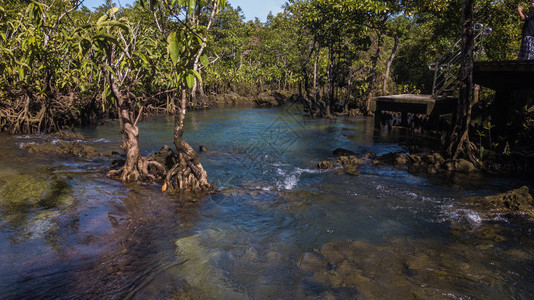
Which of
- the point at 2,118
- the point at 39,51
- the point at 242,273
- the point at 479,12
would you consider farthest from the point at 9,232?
the point at 479,12

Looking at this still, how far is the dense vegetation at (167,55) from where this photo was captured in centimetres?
742

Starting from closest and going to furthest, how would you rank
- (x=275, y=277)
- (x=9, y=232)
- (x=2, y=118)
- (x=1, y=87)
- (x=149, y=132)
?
(x=275, y=277), (x=9, y=232), (x=1, y=87), (x=2, y=118), (x=149, y=132)

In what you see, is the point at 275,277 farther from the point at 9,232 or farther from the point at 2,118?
the point at 2,118

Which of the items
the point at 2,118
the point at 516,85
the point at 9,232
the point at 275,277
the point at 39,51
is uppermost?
the point at 39,51

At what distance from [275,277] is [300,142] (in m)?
11.3

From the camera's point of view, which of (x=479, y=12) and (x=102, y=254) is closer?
(x=102, y=254)

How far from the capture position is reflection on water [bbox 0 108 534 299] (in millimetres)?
4512

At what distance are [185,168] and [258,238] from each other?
110 inches

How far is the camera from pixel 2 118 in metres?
14.6

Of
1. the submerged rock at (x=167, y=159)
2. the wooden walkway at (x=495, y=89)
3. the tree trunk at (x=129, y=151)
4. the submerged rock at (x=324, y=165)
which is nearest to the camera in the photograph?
the tree trunk at (x=129, y=151)

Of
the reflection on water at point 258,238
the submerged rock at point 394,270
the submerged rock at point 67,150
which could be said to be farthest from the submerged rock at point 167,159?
the submerged rock at point 394,270

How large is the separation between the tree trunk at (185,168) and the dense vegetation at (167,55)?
0.03 meters

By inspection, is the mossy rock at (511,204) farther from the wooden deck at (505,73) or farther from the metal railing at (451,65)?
the metal railing at (451,65)

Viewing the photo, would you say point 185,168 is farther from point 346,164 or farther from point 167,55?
point 346,164
